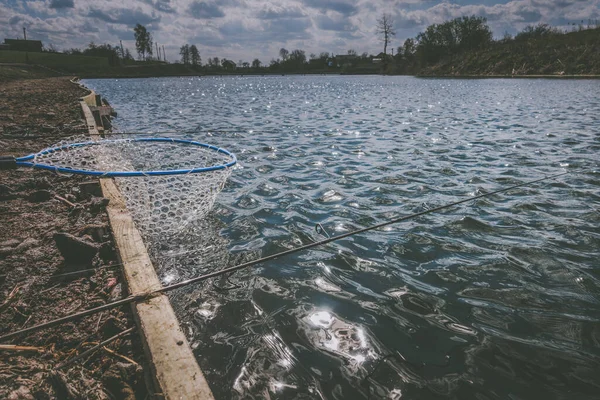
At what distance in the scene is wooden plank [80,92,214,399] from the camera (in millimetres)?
2146

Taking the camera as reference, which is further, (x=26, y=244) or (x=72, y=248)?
(x=26, y=244)

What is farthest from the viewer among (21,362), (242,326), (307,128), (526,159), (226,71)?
(226,71)

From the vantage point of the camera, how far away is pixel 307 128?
50.3 ft

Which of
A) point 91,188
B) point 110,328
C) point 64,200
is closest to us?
point 110,328

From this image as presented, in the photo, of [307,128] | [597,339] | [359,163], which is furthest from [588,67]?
[597,339]

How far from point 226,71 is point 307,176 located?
16951 cm

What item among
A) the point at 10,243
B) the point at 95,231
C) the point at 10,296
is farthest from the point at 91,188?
the point at 10,296

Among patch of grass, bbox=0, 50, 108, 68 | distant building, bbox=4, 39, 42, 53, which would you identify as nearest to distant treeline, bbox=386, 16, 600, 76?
patch of grass, bbox=0, 50, 108, 68

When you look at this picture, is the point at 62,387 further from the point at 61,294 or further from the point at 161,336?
the point at 61,294

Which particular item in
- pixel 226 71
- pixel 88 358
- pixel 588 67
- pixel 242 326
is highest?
pixel 226 71

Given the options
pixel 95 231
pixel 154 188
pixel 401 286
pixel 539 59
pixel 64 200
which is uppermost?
pixel 539 59

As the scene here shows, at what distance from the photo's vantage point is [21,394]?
2188mm

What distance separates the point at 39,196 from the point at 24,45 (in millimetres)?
155145

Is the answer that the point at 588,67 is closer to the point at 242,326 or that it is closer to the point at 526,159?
the point at 526,159
